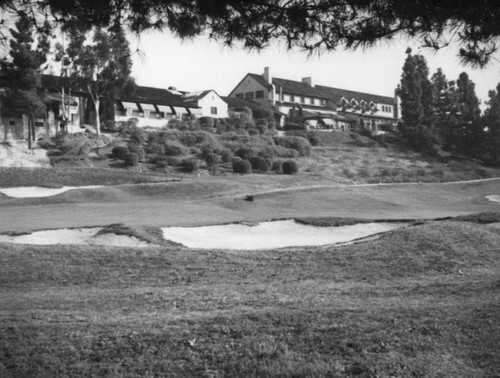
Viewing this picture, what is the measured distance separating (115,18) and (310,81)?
105380mm

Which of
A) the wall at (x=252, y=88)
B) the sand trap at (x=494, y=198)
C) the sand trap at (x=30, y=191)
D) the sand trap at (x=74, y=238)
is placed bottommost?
the sand trap at (x=494, y=198)

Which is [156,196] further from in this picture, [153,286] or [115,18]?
[115,18]

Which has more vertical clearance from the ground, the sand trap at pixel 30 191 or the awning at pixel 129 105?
the awning at pixel 129 105

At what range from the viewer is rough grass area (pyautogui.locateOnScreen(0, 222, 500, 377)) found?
6.52m

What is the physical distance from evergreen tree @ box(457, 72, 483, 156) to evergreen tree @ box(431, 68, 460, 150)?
1027 millimetres

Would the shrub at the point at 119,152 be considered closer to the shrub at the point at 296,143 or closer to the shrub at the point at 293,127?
the shrub at the point at 296,143

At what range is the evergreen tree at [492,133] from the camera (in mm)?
77938

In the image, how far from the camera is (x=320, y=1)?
26.9ft

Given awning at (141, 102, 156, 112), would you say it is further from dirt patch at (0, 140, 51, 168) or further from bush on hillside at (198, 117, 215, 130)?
dirt patch at (0, 140, 51, 168)

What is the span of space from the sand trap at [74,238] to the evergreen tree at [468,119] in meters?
73.5

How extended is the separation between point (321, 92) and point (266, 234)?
87.0 metres

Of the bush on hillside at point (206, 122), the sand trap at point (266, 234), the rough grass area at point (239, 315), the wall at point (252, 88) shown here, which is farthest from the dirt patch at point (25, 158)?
the wall at point (252, 88)

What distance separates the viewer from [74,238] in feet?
66.0

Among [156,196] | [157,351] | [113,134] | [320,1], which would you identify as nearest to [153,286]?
[157,351]
